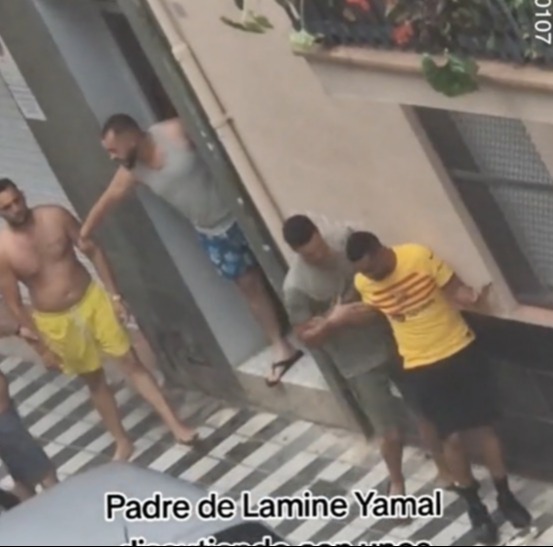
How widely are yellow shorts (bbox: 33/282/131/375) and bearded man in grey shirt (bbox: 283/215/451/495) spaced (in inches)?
68.8

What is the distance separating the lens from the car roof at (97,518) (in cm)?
967

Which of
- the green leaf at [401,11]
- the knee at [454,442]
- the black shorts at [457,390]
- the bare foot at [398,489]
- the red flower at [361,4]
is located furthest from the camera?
the bare foot at [398,489]

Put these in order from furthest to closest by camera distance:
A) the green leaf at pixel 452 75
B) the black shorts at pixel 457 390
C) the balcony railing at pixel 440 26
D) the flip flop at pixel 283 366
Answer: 1. the flip flop at pixel 283 366
2. the black shorts at pixel 457 390
3. the green leaf at pixel 452 75
4. the balcony railing at pixel 440 26

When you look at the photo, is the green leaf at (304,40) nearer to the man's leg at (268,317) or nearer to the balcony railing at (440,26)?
the balcony railing at (440,26)

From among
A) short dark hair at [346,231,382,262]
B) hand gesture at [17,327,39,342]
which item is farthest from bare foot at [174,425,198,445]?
short dark hair at [346,231,382,262]

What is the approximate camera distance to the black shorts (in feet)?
40.6

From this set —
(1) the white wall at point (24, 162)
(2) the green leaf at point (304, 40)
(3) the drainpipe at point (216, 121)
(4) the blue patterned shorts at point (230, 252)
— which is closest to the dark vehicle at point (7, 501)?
(4) the blue patterned shorts at point (230, 252)

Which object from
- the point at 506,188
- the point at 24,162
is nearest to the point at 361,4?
the point at 506,188

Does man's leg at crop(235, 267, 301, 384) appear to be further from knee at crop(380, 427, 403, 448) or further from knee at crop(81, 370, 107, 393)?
knee at crop(380, 427, 403, 448)

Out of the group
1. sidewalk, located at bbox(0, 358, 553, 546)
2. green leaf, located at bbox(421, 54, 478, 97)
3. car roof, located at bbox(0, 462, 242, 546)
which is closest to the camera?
car roof, located at bbox(0, 462, 242, 546)

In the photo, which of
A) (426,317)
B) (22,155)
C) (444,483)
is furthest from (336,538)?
(22,155)

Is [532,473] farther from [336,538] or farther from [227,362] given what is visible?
[227,362]

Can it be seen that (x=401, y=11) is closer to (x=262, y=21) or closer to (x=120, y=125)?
(x=262, y=21)

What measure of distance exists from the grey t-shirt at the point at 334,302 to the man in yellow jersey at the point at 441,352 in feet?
0.75
